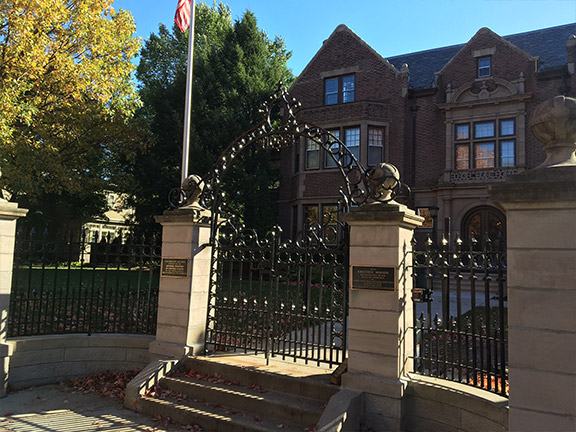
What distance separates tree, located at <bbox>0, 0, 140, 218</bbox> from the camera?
1317 centimetres

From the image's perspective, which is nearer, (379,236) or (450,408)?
(450,408)

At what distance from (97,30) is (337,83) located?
1107 cm

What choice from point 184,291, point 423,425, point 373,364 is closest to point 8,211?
point 184,291

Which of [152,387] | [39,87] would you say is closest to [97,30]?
[39,87]

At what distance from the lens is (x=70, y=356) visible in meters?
7.39

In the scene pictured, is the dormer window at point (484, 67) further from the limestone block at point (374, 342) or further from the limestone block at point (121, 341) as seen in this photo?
the limestone block at point (121, 341)

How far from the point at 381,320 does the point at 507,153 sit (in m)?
15.8

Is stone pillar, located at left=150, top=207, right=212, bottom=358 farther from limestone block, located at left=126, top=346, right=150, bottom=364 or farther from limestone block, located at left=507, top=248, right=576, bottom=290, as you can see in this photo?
limestone block, located at left=507, top=248, right=576, bottom=290

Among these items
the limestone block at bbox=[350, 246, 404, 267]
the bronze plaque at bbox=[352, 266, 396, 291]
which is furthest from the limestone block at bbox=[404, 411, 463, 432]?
the limestone block at bbox=[350, 246, 404, 267]

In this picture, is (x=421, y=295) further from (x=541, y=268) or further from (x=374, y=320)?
(x=541, y=268)

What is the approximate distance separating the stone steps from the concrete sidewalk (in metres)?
0.33

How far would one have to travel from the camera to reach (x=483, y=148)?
18.8 metres

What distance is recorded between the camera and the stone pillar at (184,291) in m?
7.01

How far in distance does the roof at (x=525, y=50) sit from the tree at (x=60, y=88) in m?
13.4
